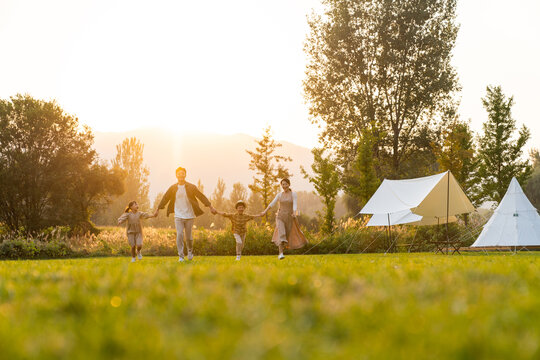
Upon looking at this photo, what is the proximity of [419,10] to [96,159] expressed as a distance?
24.1 meters

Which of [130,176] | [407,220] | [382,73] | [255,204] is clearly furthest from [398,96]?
[130,176]

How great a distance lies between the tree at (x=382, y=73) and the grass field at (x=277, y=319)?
28867 mm

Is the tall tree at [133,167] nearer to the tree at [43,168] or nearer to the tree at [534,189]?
the tree at [43,168]

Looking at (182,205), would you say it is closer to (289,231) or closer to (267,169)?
(289,231)

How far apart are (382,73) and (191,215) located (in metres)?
24.5

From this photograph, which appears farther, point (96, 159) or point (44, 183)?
point (96, 159)

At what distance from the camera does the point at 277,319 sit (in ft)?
8.53

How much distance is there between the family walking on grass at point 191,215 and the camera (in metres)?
12.4

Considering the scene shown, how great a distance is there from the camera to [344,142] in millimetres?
34219

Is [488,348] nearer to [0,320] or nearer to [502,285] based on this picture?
[502,285]

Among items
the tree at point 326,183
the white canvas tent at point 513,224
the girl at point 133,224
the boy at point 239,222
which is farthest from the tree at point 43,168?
the white canvas tent at point 513,224

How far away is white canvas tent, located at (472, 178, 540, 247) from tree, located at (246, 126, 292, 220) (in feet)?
53.0

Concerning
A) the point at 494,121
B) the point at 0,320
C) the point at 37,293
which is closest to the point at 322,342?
the point at 0,320

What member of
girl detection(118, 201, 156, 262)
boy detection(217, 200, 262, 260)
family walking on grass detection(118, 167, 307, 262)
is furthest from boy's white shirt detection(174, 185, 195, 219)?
girl detection(118, 201, 156, 262)
